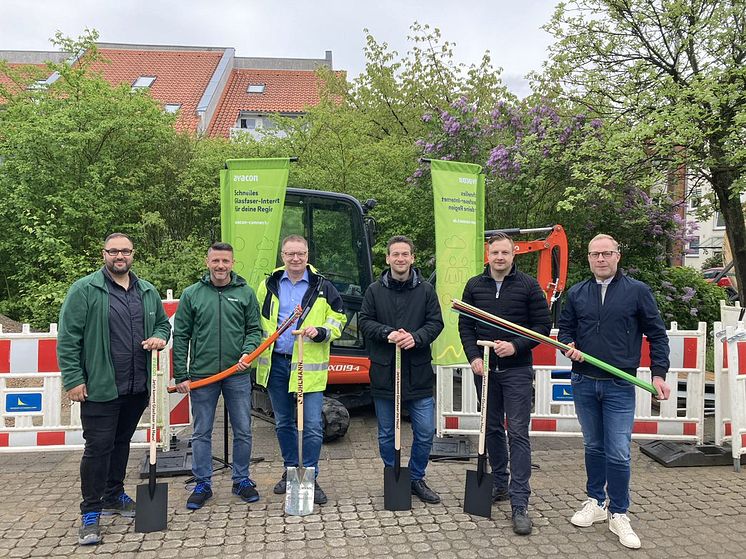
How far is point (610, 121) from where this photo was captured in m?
9.16

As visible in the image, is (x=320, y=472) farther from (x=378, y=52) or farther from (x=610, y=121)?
(x=378, y=52)

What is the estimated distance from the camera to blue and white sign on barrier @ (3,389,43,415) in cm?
490

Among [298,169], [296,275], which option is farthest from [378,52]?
[296,275]

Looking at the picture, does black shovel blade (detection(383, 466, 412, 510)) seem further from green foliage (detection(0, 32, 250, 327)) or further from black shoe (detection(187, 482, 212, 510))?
green foliage (detection(0, 32, 250, 327))

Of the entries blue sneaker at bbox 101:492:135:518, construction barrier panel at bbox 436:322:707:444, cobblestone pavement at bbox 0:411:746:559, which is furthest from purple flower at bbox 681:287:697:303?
blue sneaker at bbox 101:492:135:518

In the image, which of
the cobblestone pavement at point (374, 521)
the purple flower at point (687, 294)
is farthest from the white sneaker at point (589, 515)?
the purple flower at point (687, 294)

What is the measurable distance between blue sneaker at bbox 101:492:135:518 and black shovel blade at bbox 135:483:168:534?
0.84ft

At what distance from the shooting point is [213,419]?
4148mm

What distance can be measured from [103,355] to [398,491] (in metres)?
2.23

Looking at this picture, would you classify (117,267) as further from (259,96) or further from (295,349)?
(259,96)

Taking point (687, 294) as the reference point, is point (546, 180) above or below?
above

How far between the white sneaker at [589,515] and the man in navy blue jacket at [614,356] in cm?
12

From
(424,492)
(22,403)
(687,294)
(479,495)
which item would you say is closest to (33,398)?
(22,403)

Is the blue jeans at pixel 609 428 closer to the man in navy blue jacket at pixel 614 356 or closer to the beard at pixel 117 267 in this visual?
the man in navy blue jacket at pixel 614 356
